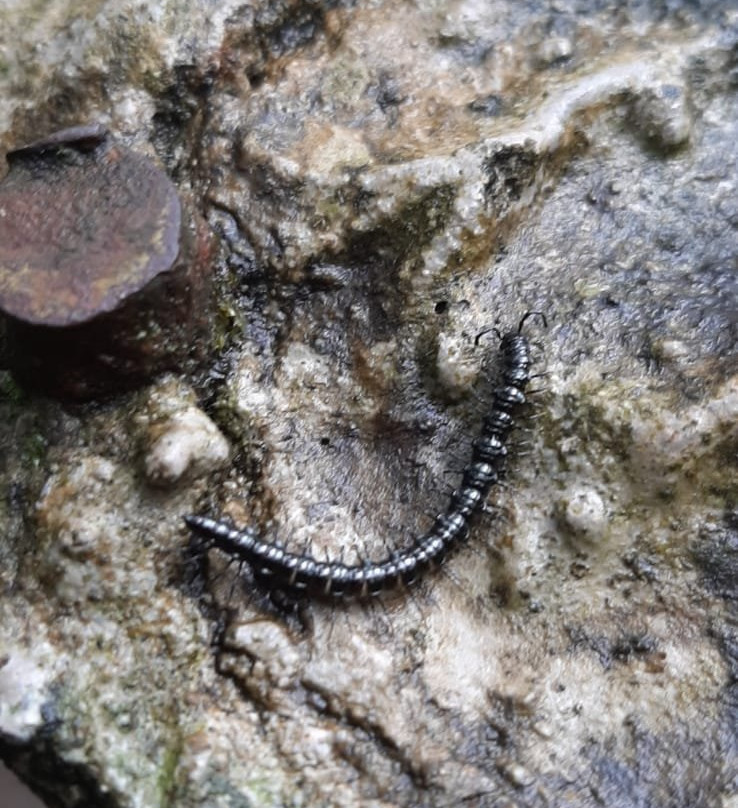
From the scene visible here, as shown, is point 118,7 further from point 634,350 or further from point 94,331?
point 634,350

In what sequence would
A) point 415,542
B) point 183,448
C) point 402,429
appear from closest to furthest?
point 183,448 < point 415,542 < point 402,429

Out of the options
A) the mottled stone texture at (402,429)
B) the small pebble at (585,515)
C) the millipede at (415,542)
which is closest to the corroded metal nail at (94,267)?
the mottled stone texture at (402,429)

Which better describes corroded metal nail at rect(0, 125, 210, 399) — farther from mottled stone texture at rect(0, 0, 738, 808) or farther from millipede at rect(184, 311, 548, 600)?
millipede at rect(184, 311, 548, 600)

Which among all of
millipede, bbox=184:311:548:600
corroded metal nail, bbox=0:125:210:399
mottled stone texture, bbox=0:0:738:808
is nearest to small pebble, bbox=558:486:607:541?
mottled stone texture, bbox=0:0:738:808

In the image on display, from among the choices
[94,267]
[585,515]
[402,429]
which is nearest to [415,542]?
[402,429]

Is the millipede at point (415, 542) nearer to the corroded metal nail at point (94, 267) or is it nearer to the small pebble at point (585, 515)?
the small pebble at point (585, 515)

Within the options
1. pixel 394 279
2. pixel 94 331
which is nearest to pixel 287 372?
pixel 394 279

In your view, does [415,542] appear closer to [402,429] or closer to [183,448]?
[402,429]
